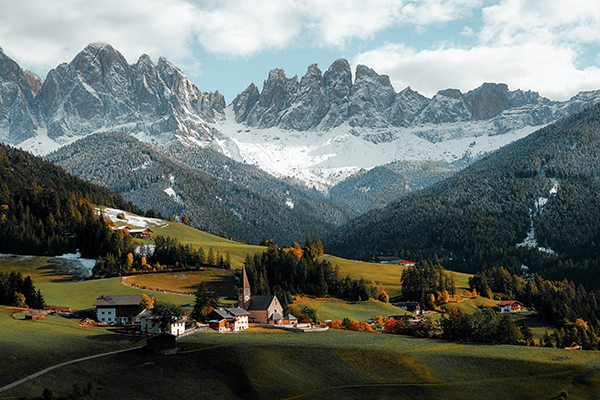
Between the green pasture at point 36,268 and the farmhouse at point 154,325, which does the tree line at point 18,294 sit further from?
the green pasture at point 36,268

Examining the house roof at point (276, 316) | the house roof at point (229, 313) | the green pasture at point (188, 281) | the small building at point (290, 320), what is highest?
the green pasture at point (188, 281)

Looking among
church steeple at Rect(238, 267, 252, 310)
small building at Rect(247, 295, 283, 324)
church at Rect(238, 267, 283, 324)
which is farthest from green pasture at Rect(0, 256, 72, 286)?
small building at Rect(247, 295, 283, 324)

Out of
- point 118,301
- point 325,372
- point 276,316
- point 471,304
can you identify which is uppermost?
point 118,301

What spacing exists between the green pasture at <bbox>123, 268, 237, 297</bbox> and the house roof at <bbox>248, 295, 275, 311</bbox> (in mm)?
23596

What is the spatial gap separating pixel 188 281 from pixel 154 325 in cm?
6417

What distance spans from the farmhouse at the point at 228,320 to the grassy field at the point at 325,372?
1260cm

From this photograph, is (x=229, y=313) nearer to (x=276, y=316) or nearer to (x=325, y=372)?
(x=276, y=316)

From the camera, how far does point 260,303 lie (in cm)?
12031

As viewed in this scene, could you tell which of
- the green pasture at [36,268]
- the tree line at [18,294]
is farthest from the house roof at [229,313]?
the green pasture at [36,268]

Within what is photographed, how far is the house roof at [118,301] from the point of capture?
115 metres

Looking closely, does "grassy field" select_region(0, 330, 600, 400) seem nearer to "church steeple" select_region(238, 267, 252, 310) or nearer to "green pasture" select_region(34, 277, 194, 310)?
"church steeple" select_region(238, 267, 252, 310)

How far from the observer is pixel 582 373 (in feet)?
262

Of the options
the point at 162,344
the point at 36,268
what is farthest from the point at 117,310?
the point at 36,268

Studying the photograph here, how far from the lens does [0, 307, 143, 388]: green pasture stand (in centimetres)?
7125
